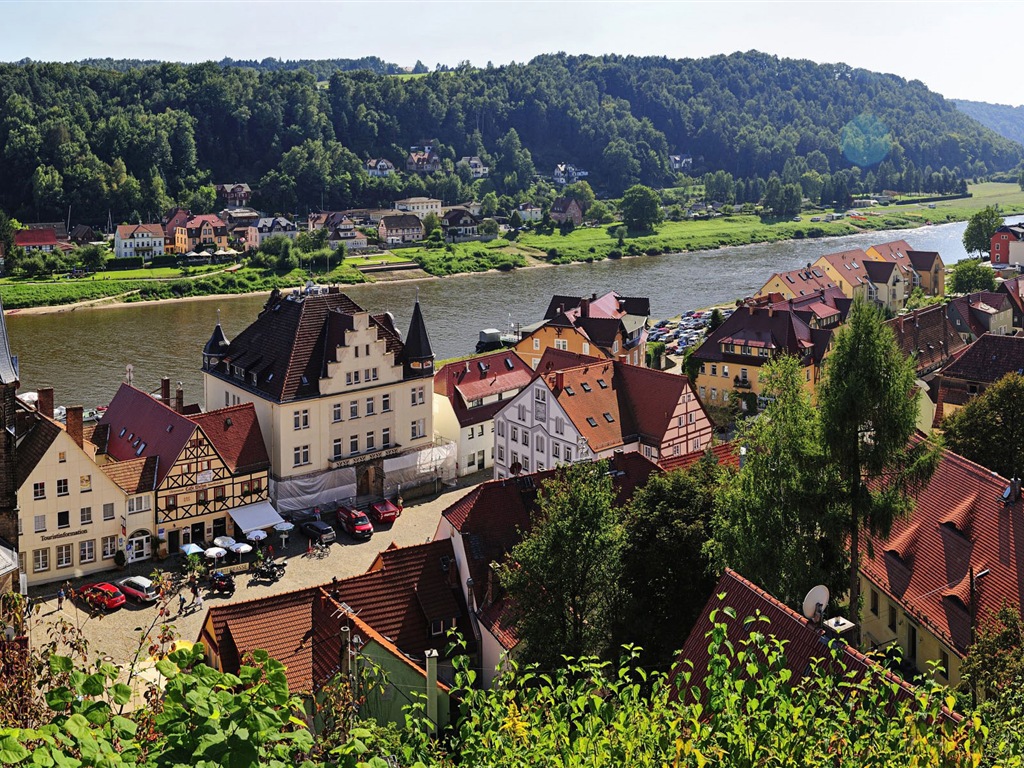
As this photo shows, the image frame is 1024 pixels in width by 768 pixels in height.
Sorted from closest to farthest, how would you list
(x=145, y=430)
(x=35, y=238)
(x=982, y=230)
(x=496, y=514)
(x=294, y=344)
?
(x=496, y=514), (x=145, y=430), (x=294, y=344), (x=982, y=230), (x=35, y=238)

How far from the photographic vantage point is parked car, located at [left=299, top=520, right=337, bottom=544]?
2977 cm

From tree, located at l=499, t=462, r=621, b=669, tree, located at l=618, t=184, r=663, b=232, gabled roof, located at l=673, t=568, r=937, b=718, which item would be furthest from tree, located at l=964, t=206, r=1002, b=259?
gabled roof, located at l=673, t=568, r=937, b=718

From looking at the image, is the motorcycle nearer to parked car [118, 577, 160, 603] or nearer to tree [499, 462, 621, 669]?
parked car [118, 577, 160, 603]

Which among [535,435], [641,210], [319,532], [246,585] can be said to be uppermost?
[641,210]

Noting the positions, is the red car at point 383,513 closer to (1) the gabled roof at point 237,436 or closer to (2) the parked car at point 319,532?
(2) the parked car at point 319,532

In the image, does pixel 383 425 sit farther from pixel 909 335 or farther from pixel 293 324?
pixel 909 335

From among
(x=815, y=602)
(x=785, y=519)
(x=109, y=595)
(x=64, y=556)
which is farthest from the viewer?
(x=64, y=556)

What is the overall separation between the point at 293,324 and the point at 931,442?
20.3 meters

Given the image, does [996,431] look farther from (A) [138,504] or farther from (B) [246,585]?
(A) [138,504]

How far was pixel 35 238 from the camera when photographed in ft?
329

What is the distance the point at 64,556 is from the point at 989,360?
29429mm

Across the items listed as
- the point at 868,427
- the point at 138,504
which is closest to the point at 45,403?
the point at 138,504

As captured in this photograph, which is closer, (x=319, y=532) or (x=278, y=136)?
(x=319, y=532)

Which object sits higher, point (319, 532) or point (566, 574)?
point (566, 574)
